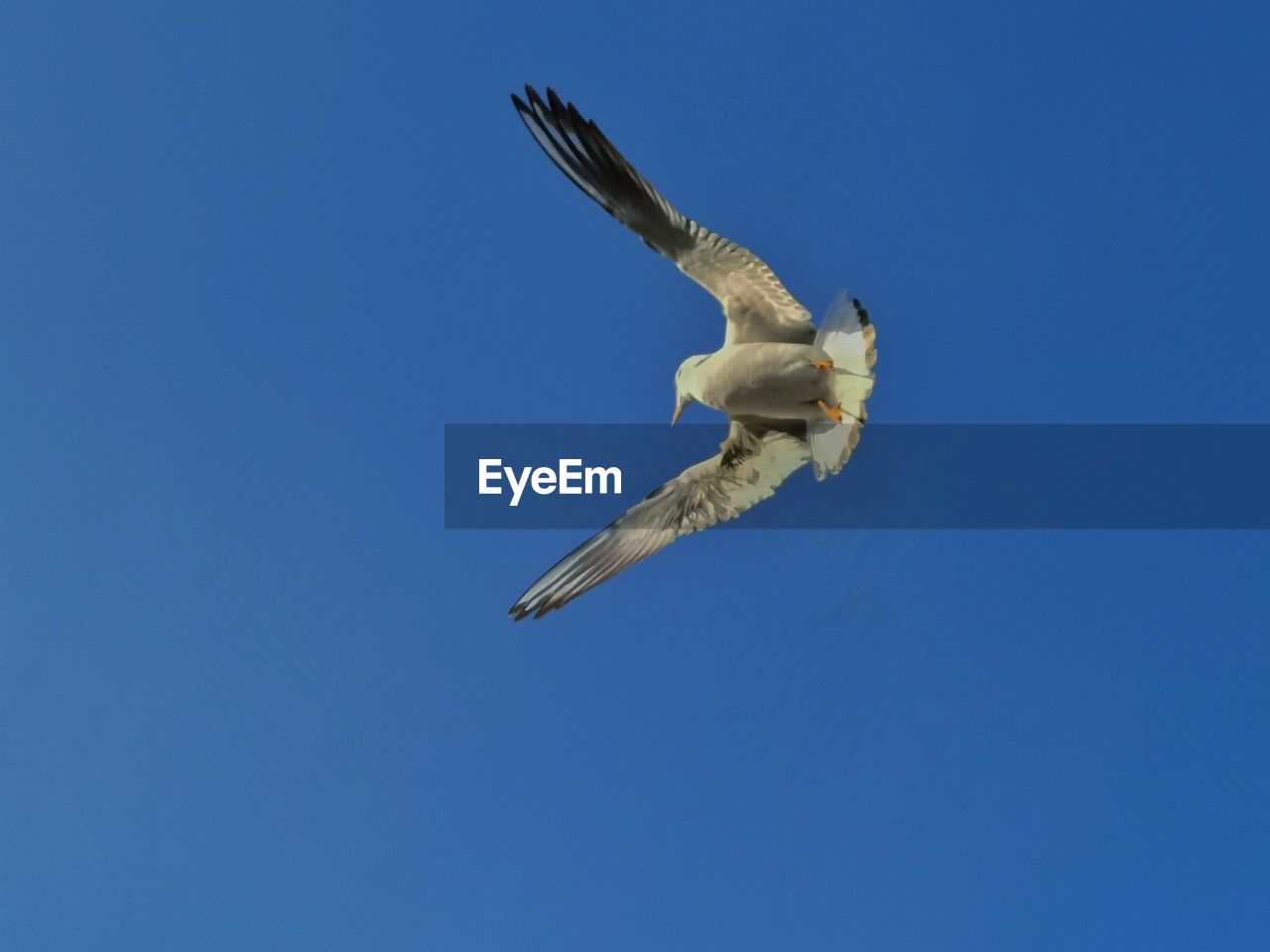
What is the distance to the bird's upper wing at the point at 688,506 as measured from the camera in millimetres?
2951

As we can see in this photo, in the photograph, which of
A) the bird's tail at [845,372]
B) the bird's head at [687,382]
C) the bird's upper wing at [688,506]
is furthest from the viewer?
the bird's head at [687,382]

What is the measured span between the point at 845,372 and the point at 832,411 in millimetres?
145

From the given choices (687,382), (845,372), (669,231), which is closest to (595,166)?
(669,231)

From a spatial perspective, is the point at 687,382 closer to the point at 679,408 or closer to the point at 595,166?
the point at 679,408

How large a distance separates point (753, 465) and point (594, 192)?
1.03m

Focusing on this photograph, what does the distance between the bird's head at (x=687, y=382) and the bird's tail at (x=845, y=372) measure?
1.36 feet

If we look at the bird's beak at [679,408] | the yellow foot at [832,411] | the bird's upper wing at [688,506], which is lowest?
the bird's upper wing at [688,506]

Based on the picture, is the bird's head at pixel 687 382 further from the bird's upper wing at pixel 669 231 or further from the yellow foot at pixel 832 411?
the yellow foot at pixel 832 411

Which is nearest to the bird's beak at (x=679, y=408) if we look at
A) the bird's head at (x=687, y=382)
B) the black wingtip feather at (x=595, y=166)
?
the bird's head at (x=687, y=382)

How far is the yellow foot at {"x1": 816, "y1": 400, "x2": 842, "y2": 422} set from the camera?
297 centimetres

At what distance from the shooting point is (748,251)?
309 centimetres

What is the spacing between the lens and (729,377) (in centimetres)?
301

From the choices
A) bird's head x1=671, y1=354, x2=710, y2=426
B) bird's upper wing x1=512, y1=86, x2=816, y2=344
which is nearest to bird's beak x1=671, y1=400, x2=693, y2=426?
bird's head x1=671, y1=354, x2=710, y2=426

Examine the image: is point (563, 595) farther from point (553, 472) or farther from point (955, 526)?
point (955, 526)
